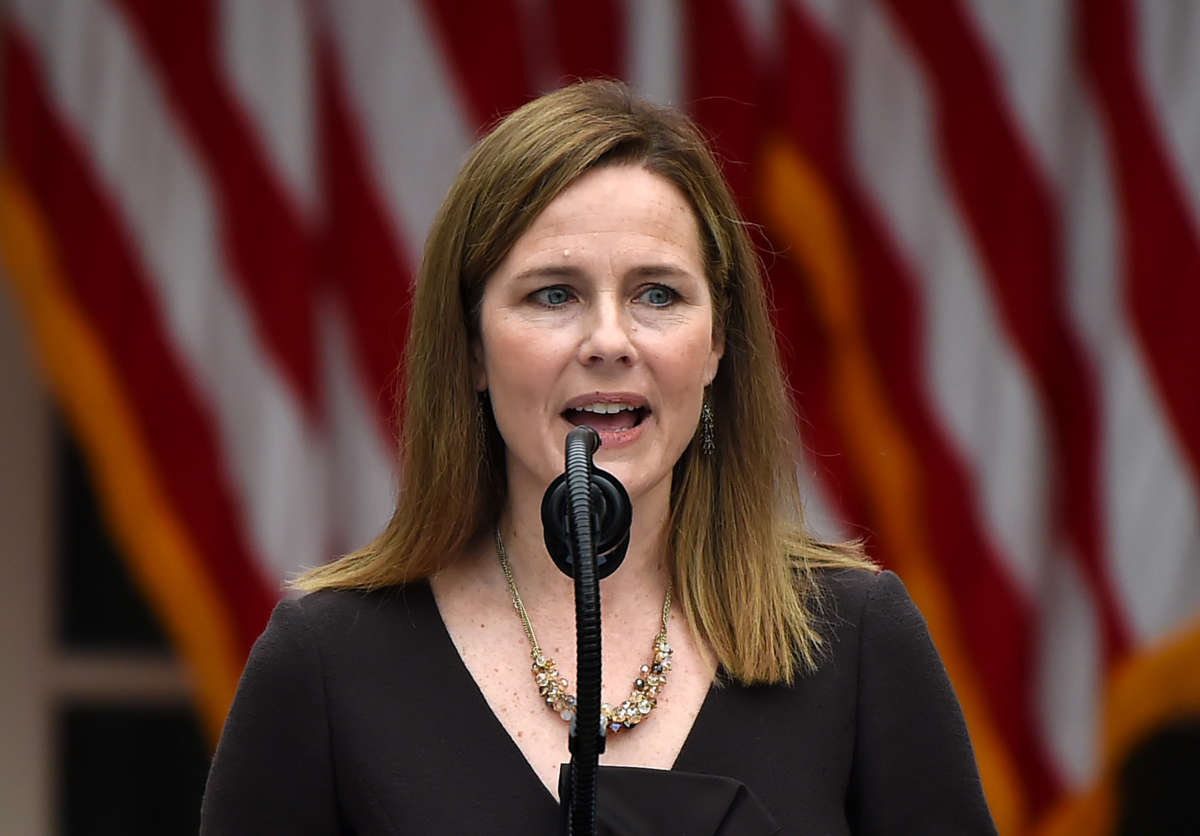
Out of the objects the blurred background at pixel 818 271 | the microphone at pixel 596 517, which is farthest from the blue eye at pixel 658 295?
the blurred background at pixel 818 271

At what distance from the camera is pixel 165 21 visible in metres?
4.05

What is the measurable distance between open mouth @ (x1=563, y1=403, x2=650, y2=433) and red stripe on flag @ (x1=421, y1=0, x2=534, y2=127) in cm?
220

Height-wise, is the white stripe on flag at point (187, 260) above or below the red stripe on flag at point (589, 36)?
below

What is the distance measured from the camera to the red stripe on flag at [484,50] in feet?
13.2

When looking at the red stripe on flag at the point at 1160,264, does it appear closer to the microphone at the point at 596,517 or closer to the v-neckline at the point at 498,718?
the v-neckline at the point at 498,718

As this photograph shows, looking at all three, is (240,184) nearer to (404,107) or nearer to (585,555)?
(404,107)

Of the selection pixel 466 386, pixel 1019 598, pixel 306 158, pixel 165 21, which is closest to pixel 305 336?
pixel 306 158

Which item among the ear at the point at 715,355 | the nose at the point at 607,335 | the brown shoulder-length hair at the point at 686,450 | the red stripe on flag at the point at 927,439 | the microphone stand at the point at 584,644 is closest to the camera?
the microphone stand at the point at 584,644

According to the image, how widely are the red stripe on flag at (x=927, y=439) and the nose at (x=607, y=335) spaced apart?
213 cm

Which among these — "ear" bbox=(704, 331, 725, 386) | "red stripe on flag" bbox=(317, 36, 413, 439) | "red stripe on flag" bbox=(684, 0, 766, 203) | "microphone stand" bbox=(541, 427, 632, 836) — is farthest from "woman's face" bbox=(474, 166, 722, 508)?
"red stripe on flag" bbox=(317, 36, 413, 439)

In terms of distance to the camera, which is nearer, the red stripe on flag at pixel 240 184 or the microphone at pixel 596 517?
the microphone at pixel 596 517

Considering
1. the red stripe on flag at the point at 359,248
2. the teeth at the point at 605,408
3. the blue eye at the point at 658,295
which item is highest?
the red stripe on flag at the point at 359,248

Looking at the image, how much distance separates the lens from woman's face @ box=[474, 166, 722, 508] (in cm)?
189

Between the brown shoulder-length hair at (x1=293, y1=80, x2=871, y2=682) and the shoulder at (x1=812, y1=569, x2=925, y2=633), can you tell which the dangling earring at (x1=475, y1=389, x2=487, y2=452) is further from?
the shoulder at (x1=812, y1=569, x2=925, y2=633)
